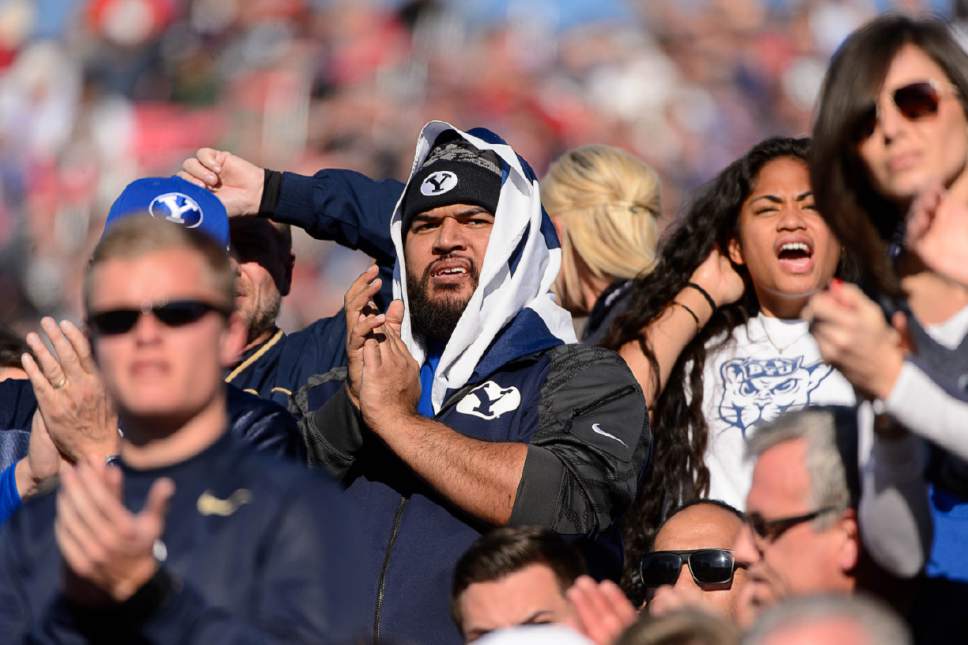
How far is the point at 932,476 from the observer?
3.00 metres

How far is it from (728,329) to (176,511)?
8.77ft

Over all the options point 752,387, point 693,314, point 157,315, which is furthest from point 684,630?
point 693,314

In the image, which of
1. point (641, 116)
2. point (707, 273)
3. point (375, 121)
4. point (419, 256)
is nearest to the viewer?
point (419, 256)

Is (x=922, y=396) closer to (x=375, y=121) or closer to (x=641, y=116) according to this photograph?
(x=375, y=121)

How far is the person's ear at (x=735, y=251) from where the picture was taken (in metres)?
5.28

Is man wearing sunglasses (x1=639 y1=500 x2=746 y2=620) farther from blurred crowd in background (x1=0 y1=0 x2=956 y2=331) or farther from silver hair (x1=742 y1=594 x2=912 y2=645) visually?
blurred crowd in background (x1=0 y1=0 x2=956 y2=331)

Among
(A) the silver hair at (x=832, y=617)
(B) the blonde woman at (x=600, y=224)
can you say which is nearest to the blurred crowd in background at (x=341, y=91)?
(B) the blonde woman at (x=600, y=224)

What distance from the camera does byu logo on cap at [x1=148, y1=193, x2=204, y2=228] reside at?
4266mm

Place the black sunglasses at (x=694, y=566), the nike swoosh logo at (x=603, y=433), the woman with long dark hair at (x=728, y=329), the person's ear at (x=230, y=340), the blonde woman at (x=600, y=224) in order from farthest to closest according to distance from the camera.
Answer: the blonde woman at (x=600, y=224) < the woman with long dark hair at (x=728, y=329) < the black sunglasses at (x=694, y=566) < the nike swoosh logo at (x=603, y=433) < the person's ear at (x=230, y=340)

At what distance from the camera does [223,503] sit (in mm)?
2855

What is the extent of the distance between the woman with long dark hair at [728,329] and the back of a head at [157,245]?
7.51 ft

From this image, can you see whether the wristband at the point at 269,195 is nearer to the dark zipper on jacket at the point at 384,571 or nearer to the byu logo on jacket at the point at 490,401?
the byu logo on jacket at the point at 490,401

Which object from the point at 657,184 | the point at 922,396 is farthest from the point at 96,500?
the point at 657,184

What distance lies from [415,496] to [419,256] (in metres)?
0.86
